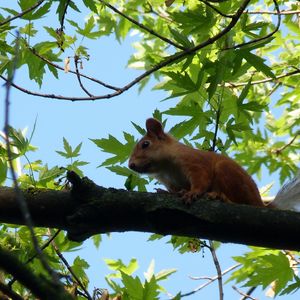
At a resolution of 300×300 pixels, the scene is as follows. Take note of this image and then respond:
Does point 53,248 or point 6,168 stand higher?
point 6,168

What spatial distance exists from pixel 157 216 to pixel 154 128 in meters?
1.90

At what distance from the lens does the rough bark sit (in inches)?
121

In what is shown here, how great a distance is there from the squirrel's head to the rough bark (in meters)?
1.30

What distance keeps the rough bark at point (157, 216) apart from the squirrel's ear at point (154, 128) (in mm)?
1739

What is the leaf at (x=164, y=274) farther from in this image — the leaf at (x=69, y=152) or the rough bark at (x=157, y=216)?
the rough bark at (x=157, y=216)

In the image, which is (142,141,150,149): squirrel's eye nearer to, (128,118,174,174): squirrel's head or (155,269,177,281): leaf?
(128,118,174,174): squirrel's head

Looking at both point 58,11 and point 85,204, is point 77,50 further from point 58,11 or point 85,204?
point 85,204

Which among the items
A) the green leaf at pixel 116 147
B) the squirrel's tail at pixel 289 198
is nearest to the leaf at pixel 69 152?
the green leaf at pixel 116 147

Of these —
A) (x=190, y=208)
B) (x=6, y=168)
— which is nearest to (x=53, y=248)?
(x=6, y=168)

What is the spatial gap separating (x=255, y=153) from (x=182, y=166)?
2820 millimetres

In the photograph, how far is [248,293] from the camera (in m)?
4.70

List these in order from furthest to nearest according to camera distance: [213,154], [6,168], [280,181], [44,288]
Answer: [280,181] → [213,154] → [6,168] → [44,288]

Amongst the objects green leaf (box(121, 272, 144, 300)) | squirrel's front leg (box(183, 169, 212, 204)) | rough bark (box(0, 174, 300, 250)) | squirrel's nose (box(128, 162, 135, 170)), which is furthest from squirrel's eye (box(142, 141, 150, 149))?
rough bark (box(0, 174, 300, 250))

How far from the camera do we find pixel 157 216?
307 cm
